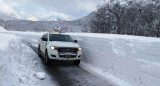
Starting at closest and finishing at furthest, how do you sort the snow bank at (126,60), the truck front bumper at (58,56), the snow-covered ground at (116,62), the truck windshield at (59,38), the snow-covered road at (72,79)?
the snow-covered ground at (116,62) → the snow bank at (126,60) → the snow-covered road at (72,79) → the truck front bumper at (58,56) → the truck windshield at (59,38)

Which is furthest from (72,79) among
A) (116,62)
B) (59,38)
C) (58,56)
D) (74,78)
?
(59,38)

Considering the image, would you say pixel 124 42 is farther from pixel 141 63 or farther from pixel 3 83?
pixel 3 83

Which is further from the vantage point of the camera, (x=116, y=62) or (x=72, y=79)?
(x=116, y=62)

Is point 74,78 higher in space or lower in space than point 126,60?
lower

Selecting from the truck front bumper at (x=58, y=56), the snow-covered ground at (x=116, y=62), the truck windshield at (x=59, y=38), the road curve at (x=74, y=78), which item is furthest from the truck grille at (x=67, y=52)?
the truck windshield at (x=59, y=38)

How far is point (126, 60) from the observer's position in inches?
293

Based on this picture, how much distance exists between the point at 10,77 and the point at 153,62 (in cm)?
452

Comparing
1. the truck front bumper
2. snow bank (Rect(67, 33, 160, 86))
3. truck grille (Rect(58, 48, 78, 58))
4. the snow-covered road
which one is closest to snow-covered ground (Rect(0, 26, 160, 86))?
snow bank (Rect(67, 33, 160, 86))

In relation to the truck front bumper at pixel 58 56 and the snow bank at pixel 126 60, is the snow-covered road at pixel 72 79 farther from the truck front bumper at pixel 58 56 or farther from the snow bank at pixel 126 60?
the truck front bumper at pixel 58 56

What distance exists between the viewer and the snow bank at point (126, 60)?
614 cm

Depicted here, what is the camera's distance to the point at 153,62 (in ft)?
19.9

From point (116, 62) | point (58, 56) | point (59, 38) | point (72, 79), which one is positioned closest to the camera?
point (72, 79)

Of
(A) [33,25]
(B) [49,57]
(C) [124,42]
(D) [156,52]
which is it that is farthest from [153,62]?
(A) [33,25]

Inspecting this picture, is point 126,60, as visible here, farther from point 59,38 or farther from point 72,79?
point 59,38
